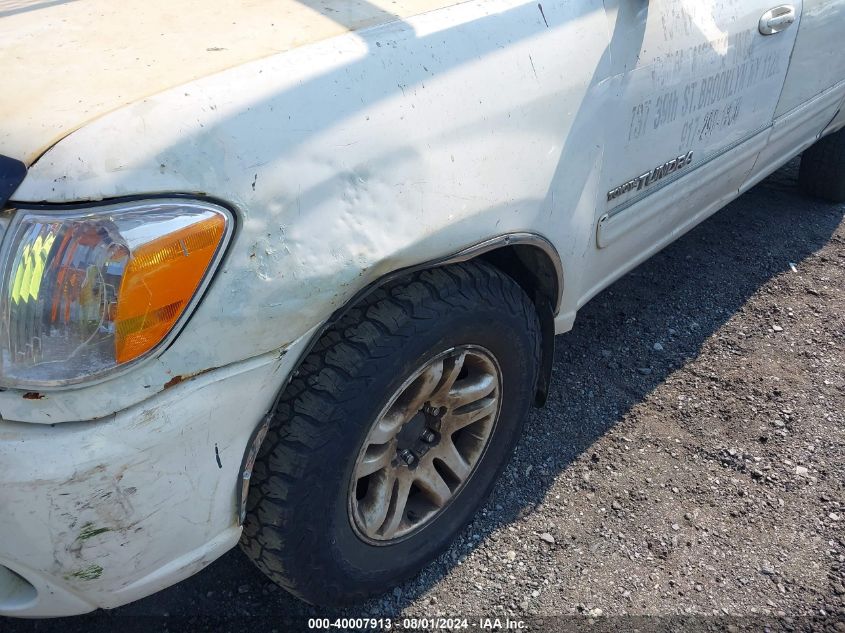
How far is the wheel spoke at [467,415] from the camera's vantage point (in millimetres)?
2086

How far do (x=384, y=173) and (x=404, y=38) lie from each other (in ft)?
1.07

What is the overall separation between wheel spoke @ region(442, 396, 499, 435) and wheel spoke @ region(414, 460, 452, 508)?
115mm

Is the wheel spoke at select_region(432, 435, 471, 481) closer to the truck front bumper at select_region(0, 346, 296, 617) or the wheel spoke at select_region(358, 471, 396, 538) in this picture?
the wheel spoke at select_region(358, 471, 396, 538)

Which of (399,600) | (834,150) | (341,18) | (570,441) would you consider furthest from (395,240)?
(834,150)

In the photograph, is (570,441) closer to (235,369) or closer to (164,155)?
(235,369)

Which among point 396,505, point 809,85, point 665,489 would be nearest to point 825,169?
point 809,85

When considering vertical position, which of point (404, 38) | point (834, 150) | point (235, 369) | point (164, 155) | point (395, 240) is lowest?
point (834, 150)

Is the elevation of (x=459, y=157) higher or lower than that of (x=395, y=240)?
higher

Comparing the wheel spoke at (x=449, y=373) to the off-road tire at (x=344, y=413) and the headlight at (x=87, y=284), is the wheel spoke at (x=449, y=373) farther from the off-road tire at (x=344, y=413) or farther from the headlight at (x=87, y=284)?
the headlight at (x=87, y=284)

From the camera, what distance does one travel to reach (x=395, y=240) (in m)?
1.60

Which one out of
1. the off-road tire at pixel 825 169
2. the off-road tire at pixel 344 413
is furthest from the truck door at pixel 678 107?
the off-road tire at pixel 825 169

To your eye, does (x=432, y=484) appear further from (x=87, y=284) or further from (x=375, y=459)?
(x=87, y=284)

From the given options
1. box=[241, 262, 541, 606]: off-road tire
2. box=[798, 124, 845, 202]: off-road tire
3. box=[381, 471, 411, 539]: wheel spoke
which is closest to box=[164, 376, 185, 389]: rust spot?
box=[241, 262, 541, 606]: off-road tire

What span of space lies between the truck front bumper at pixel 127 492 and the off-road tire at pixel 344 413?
0.38 feet
